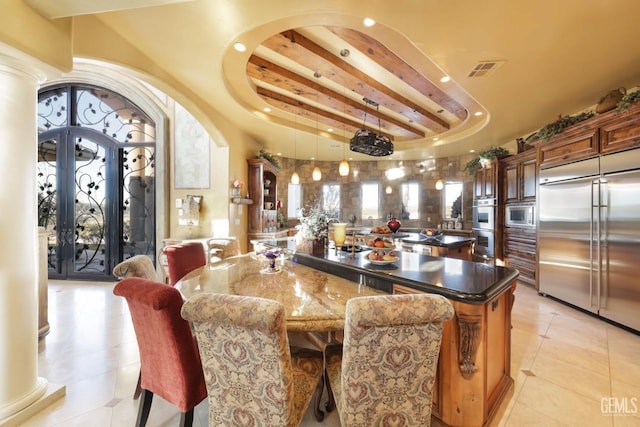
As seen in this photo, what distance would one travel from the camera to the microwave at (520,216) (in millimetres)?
4449

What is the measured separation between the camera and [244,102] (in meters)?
3.90

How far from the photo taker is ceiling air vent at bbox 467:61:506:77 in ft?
8.62

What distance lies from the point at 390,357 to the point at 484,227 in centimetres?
567

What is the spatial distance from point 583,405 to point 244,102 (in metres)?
4.78

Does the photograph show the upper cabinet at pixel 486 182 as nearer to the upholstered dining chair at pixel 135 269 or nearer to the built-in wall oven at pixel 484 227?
the built-in wall oven at pixel 484 227

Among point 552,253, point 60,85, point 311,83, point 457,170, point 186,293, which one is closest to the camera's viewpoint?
point 186,293

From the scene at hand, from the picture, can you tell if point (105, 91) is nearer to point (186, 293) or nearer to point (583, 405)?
point (186, 293)

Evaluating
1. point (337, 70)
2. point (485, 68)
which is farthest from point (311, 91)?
point (485, 68)

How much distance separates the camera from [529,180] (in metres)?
4.52

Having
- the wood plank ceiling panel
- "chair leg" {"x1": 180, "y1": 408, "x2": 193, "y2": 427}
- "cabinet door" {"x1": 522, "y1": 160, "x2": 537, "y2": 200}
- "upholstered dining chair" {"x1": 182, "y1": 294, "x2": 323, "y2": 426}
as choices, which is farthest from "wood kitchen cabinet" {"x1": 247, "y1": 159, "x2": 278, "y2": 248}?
"cabinet door" {"x1": 522, "y1": 160, "x2": 537, "y2": 200}

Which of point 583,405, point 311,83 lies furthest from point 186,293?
point 311,83

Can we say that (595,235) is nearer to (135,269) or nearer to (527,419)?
(527,419)

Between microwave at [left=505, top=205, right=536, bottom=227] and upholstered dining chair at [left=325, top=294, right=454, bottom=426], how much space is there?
4.59 m

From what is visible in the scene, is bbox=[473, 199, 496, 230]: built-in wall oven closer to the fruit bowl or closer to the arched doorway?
the fruit bowl
